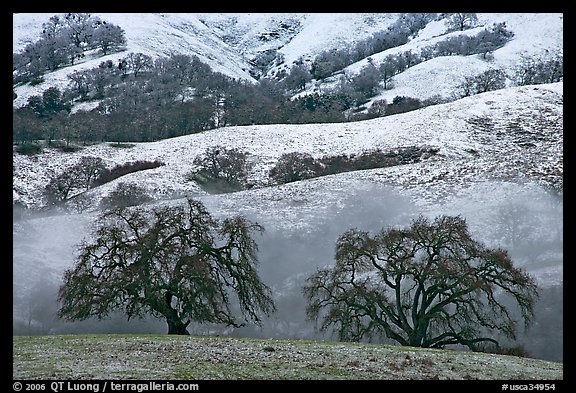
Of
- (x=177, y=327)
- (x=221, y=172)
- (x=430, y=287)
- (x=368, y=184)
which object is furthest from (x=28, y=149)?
(x=430, y=287)

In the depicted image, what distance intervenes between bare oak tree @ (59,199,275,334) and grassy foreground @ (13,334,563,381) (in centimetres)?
303

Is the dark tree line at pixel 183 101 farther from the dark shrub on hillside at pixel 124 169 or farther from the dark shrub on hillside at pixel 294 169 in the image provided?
the dark shrub on hillside at pixel 294 169

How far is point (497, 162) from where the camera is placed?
2532 inches

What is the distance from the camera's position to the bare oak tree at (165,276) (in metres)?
28.9

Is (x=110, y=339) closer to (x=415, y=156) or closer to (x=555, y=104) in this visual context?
(x=415, y=156)

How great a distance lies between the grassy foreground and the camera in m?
18.3

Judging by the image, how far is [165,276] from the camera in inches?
1187

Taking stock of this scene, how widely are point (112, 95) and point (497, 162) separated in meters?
117

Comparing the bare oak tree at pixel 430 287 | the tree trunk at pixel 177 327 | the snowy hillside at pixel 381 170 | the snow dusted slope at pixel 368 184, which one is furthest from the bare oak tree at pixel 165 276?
the snowy hillside at pixel 381 170

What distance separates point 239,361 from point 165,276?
10594 mm

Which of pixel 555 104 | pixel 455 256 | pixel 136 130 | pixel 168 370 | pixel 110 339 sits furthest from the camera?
pixel 136 130

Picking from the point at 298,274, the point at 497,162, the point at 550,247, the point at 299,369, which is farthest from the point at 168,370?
the point at 497,162

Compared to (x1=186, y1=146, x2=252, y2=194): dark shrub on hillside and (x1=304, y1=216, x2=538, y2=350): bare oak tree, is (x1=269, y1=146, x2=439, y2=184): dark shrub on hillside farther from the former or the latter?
(x1=304, y1=216, x2=538, y2=350): bare oak tree

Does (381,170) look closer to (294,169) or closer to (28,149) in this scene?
(294,169)
